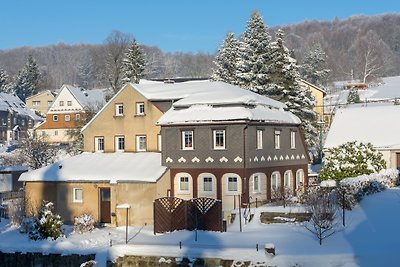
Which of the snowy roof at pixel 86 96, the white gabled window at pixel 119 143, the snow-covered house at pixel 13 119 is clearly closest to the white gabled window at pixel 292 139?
the white gabled window at pixel 119 143

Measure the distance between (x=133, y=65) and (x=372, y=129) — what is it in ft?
96.8

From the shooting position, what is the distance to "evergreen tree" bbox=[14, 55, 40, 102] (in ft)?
384

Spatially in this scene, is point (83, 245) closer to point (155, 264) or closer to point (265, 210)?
point (155, 264)

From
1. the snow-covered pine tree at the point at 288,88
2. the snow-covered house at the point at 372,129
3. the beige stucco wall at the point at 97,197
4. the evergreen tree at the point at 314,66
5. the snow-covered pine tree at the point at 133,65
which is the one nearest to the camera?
the beige stucco wall at the point at 97,197

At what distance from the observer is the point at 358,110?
44219 millimetres

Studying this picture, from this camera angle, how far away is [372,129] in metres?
41.2

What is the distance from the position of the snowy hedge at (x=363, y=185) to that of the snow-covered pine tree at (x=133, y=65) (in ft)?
117

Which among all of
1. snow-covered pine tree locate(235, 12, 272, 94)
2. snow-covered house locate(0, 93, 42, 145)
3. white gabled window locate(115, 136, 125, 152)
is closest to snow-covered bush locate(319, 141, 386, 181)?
white gabled window locate(115, 136, 125, 152)

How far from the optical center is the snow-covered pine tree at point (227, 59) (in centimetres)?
5847

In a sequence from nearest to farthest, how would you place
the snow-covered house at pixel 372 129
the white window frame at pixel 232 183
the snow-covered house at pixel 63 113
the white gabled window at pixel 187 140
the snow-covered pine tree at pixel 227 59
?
the white window frame at pixel 232 183
the white gabled window at pixel 187 140
the snow-covered house at pixel 372 129
the snow-covered pine tree at pixel 227 59
the snow-covered house at pixel 63 113

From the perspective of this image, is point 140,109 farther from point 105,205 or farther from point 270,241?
point 270,241

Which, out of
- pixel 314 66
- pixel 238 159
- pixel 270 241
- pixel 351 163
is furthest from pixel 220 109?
pixel 314 66

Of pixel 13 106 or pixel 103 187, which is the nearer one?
pixel 103 187

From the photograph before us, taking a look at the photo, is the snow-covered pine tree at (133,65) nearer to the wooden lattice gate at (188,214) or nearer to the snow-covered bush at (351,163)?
the snow-covered bush at (351,163)
